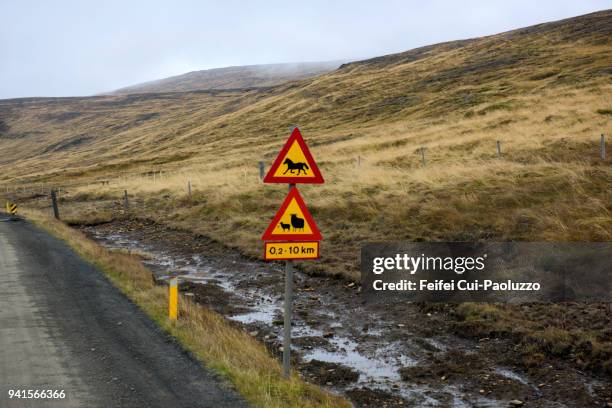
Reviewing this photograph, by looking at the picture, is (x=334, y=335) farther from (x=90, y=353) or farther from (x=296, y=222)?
(x=296, y=222)

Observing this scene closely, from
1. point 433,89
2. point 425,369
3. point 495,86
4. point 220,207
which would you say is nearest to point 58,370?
point 425,369

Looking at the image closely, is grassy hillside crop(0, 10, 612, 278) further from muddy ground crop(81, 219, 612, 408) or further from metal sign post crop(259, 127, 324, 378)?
metal sign post crop(259, 127, 324, 378)

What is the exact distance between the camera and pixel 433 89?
207 ft

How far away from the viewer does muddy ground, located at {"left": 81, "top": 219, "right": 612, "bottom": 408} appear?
25.1ft

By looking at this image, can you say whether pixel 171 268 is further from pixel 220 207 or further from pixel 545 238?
pixel 545 238

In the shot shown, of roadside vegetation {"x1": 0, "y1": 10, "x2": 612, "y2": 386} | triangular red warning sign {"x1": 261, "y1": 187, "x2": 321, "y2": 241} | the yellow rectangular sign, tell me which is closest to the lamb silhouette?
triangular red warning sign {"x1": 261, "y1": 187, "x2": 321, "y2": 241}

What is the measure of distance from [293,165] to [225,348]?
3.47 meters

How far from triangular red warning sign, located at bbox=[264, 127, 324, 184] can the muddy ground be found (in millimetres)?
3222

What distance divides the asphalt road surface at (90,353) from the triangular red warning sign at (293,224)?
2.09 metres

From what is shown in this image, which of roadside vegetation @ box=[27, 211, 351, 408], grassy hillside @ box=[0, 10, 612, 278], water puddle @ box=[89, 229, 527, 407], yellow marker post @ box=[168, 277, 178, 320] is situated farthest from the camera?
grassy hillside @ box=[0, 10, 612, 278]

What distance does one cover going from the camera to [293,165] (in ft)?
21.8

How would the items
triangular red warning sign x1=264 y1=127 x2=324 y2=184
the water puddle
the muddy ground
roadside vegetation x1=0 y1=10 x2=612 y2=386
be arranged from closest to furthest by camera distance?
triangular red warning sign x1=264 y1=127 x2=324 y2=184 < the muddy ground < the water puddle < roadside vegetation x1=0 y1=10 x2=612 y2=386

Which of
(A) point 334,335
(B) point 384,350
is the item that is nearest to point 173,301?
(A) point 334,335

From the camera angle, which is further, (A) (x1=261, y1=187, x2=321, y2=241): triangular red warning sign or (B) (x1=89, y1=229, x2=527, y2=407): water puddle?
(B) (x1=89, y1=229, x2=527, y2=407): water puddle
